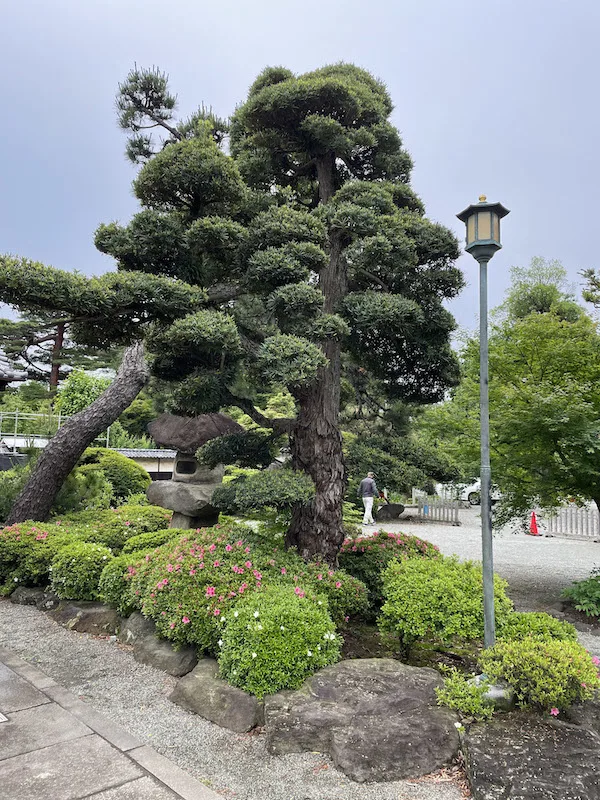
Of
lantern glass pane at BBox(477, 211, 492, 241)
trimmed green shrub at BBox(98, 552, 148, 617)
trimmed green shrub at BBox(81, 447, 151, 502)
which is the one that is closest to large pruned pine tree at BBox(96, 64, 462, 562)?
lantern glass pane at BBox(477, 211, 492, 241)

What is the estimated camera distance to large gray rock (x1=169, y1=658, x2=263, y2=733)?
10.3 ft

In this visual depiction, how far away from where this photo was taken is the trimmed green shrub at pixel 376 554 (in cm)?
499

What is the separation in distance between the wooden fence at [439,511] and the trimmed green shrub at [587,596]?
903 centimetres

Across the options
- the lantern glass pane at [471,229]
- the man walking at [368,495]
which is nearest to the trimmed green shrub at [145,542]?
the lantern glass pane at [471,229]

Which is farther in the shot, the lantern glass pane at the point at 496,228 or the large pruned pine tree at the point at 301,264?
the large pruned pine tree at the point at 301,264

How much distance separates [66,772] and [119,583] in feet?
7.86

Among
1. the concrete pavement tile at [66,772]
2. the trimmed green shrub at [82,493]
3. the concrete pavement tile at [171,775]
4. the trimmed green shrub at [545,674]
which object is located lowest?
the concrete pavement tile at [66,772]

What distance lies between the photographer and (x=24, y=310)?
4.18 m

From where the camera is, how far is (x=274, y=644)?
329cm

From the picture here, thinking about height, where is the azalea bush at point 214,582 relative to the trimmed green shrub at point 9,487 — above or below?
below

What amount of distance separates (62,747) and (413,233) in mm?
4679

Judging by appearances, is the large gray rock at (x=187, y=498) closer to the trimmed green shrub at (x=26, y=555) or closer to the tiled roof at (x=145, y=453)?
the trimmed green shrub at (x=26, y=555)

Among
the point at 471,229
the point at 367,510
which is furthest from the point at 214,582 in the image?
the point at 367,510

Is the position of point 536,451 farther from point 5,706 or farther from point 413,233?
point 5,706
